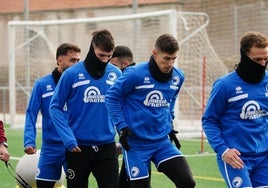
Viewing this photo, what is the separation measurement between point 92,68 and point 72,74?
0.22 meters

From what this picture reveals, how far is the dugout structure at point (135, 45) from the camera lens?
21.8 meters

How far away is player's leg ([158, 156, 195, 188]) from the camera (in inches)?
316

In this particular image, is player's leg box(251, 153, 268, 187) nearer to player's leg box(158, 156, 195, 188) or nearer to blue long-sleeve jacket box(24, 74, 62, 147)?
player's leg box(158, 156, 195, 188)

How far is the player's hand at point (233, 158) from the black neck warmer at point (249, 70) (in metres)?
0.67

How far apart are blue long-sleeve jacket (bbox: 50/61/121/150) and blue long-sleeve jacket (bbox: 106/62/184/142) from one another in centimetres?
25

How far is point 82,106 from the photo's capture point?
8523 mm

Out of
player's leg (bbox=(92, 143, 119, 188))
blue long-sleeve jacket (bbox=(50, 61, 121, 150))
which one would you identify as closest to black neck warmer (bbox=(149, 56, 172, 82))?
blue long-sleeve jacket (bbox=(50, 61, 121, 150))

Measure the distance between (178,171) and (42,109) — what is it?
7.02ft

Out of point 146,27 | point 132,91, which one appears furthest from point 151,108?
point 146,27

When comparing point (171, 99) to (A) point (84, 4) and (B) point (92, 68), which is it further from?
(A) point (84, 4)

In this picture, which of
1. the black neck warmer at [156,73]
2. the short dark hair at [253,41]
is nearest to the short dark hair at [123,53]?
the black neck warmer at [156,73]

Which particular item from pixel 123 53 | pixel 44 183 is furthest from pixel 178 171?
A: pixel 123 53

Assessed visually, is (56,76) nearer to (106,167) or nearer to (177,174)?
(106,167)

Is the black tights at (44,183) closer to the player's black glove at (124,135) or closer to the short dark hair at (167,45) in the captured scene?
the player's black glove at (124,135)
